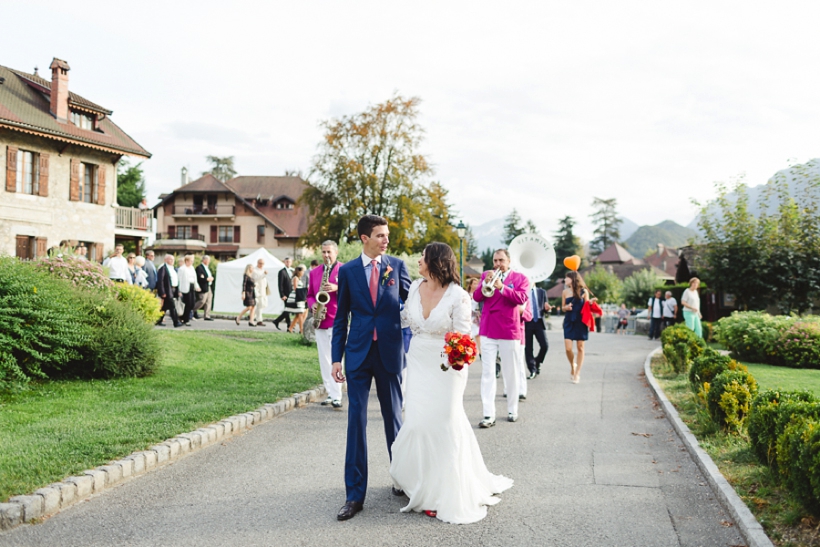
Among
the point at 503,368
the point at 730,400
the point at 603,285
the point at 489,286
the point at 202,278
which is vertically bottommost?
the point at 730,400

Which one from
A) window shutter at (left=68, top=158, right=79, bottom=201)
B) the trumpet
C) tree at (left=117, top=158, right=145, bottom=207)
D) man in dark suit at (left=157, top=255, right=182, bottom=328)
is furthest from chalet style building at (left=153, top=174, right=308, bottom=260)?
the trumpet

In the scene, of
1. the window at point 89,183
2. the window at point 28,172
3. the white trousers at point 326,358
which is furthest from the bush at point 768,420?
the window at point 89,183

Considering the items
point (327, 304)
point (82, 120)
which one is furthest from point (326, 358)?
point (82, 120)

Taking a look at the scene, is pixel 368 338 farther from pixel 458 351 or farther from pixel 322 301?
pixel 322 301

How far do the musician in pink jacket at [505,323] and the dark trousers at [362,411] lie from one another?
11.3 ft

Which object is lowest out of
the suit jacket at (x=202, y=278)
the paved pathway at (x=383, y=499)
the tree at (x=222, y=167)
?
the paved pathway at (x=383, y=499)

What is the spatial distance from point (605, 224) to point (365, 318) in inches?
5032

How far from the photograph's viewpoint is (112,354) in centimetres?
1042

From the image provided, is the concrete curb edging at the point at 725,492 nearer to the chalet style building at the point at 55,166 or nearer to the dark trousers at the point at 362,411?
the dark trousers at the point at 362,411

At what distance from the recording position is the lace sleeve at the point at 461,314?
17.8ft

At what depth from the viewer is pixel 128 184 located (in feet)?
205

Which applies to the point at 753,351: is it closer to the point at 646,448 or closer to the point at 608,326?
the point at 646,448

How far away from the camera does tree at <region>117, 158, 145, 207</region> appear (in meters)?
61.9

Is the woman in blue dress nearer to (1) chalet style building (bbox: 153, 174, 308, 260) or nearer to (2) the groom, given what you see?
(2) the groom
